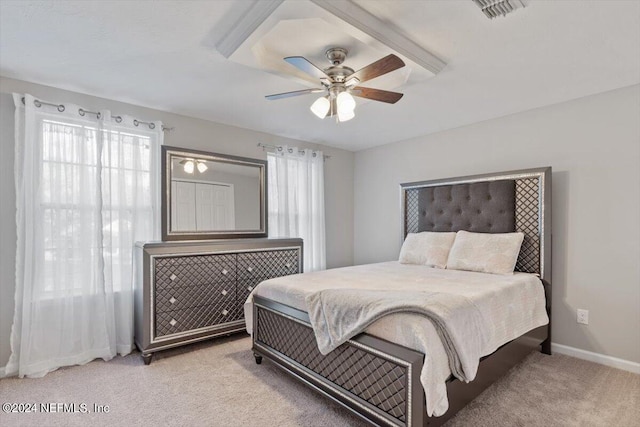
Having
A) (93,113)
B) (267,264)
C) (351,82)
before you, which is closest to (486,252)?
(351,82)

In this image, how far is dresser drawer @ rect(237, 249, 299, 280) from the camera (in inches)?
133

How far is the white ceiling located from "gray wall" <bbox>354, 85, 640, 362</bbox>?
0.20 m

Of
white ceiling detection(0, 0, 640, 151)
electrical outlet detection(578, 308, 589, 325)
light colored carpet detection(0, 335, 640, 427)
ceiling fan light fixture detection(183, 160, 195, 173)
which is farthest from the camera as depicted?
ceiling fan light fixture detection(183, 160, 195, 173)

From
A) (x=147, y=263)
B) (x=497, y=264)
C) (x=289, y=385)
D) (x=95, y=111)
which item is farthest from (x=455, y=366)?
(x=95, y=111)

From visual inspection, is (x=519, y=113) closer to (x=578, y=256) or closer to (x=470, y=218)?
(x=470, y=218)

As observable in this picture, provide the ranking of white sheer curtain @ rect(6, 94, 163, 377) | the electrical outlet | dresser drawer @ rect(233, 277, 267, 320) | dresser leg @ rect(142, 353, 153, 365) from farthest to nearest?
dresser drawer @ rect(233, 277, 267, 320) < the electrical outlet < dresser leg @ rect(142, 353, 153, 365) < white sheer curtain @ rect(6, 94, 163, 377)

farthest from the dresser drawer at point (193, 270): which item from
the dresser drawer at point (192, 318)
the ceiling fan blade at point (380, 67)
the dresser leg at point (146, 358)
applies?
the ceiling fan blade at point (380, 67)

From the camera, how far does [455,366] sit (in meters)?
1.71

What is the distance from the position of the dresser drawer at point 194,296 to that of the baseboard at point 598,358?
3.13 meters

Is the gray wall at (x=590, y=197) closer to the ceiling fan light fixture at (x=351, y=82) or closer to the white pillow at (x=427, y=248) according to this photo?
Answer: the white pillow at (x=427, y=248)

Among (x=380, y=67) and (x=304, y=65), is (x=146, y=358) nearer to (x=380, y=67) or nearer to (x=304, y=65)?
(x=304, y=65)

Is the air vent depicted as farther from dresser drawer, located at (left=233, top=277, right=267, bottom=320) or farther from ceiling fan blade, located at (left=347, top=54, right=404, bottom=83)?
dresser drawer, located at (left=233, top=277, right=267, bottom=320)

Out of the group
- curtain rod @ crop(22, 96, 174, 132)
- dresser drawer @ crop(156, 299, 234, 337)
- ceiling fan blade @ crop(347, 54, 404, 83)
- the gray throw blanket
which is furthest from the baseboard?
curtain rod @ crop(22, 96, 174, 132)

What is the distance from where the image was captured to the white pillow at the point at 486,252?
2943 mm
